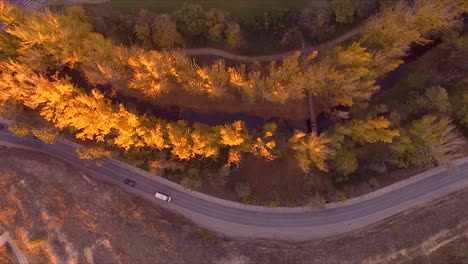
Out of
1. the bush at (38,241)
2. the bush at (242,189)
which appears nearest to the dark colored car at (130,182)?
the bush at (38,241)

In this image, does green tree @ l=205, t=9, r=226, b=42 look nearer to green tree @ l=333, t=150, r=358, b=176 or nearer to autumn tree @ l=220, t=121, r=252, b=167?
autumn tree @ l=220, t=121, r=252, b=167

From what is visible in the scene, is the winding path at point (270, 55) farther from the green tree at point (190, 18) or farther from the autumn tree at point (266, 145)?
the autumn tree at point (266, 145)

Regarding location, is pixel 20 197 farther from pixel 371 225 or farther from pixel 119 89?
pixel 371 225

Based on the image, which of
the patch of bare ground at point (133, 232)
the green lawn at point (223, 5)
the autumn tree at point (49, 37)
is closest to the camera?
the autumn tree at point (49, 37)

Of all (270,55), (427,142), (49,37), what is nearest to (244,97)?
(270,55)

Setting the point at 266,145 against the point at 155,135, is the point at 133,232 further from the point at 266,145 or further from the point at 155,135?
the point at 266,145

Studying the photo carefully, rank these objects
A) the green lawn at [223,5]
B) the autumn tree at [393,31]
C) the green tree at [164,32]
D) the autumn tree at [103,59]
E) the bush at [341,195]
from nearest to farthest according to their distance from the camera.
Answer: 1. the autumn tree at [393,31]
2. the autumn tree at [103,59]
3. the bush at [341,195]
4. the green tree at [164,32]
5. the green lawn at [223,5]
